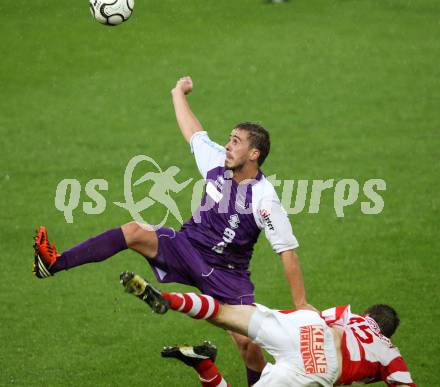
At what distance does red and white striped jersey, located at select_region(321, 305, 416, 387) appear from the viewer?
815 cm

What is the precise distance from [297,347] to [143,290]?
4.41ft

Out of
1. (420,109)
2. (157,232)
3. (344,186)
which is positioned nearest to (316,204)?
(344,186)

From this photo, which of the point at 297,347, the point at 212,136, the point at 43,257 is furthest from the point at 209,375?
the point at 212,136

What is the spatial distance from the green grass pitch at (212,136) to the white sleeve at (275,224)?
217 cm

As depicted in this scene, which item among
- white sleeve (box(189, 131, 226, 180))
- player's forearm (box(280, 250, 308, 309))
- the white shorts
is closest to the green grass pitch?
player's forearm (box(280, 250, 308, 309))

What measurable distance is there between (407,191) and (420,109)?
3884mm

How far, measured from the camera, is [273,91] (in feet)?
65.4

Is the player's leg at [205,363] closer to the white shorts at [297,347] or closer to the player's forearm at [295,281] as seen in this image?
the white shorts at [297,347]

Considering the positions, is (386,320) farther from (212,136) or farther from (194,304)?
(212,136)

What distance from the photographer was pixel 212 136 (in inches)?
695

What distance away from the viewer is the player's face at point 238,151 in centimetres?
895

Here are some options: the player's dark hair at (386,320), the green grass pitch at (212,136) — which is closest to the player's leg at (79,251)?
the green grass pitch at (212,136)

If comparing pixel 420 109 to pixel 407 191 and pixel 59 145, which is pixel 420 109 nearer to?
pixel 407 191

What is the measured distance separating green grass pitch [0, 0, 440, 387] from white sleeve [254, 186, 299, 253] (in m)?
2.17
